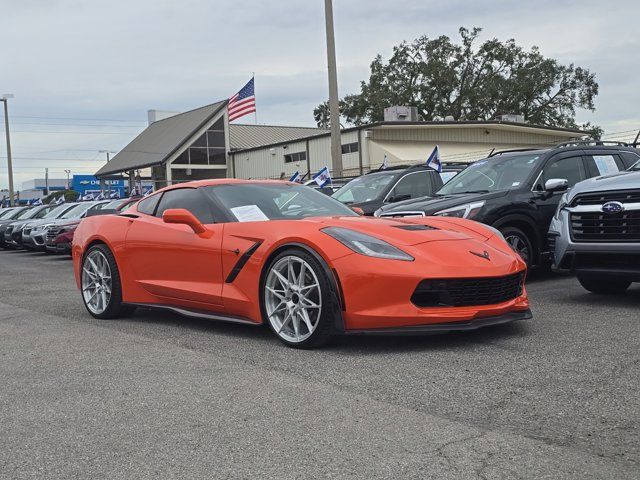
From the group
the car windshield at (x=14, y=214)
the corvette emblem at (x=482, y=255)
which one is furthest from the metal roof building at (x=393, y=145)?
the corvette emblem at (x=482, y=255)

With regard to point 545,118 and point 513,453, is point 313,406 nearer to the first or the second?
point 513,453

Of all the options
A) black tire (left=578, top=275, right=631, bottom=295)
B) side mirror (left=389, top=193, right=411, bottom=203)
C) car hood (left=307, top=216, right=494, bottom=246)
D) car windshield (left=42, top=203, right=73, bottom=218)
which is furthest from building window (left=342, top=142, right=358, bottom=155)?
car hood (left=307, top=216, right=494, bottom=246)

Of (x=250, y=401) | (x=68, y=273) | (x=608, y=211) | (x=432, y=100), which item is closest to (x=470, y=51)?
(x=432, y=100)

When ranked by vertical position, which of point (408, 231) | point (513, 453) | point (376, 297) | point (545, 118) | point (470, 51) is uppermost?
point (470, 51)

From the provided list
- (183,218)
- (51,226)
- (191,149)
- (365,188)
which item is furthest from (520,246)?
(191,149)

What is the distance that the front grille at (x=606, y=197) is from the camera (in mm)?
6430

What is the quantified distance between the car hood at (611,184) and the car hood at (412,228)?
1312mm

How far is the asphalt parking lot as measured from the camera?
314 cm

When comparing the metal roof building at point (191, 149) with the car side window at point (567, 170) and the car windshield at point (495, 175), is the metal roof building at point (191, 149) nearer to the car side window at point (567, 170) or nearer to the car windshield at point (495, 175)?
the car windshield at point (495, 175)

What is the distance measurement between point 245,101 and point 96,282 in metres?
31.7

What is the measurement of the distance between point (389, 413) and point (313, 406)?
16.6 inches

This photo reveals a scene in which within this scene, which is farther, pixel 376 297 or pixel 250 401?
pixel 376 297

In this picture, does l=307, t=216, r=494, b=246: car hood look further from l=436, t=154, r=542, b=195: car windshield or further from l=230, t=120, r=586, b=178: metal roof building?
l=230, t=120, r=586, b=178: metal roof building

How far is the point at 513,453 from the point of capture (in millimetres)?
3145
